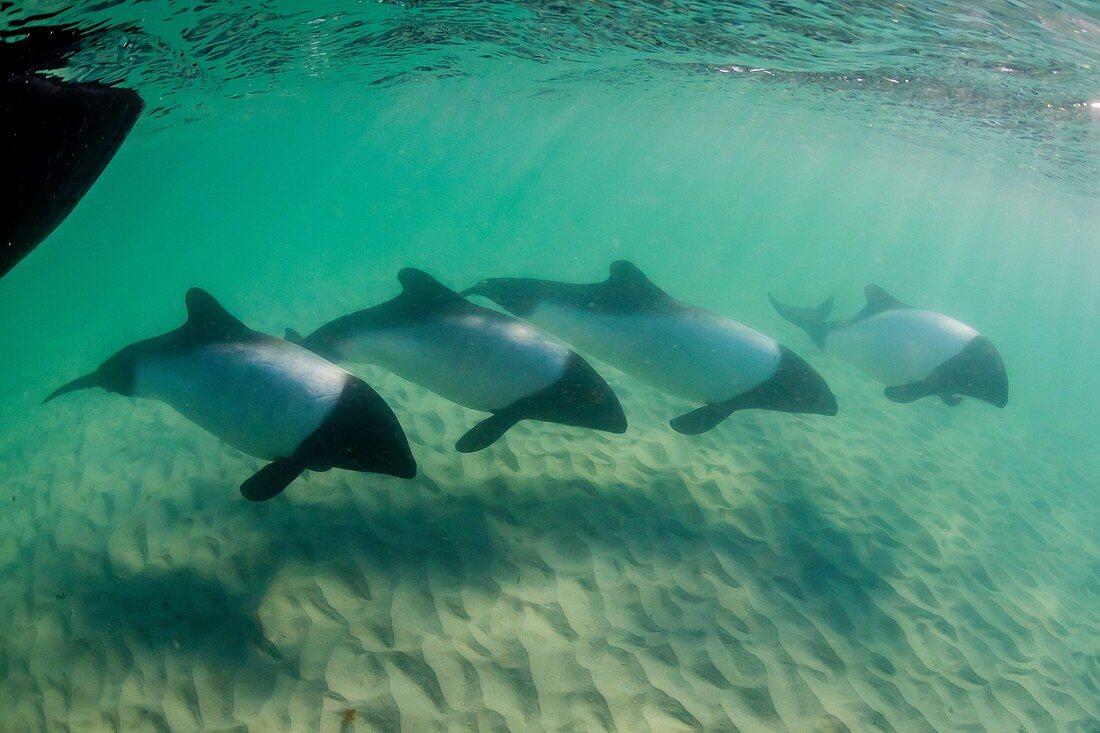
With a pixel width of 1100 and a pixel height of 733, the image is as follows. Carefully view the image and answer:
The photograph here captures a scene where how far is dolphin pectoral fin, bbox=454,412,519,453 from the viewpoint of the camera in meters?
5.63

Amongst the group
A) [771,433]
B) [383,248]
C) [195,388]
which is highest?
[195,388]

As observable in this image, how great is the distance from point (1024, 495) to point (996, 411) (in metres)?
7.23

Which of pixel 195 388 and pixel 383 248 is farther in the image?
pixel 383 248

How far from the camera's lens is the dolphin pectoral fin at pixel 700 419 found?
21.8 ft

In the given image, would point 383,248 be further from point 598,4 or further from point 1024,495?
point 1024,495

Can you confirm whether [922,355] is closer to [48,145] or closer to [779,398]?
[779,398]

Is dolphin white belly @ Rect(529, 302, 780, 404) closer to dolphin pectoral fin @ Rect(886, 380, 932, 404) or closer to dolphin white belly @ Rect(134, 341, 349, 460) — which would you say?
dolphin pectoral fin @ Rect(886, 380, 932, 404)

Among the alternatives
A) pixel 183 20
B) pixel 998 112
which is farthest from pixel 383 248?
pixel 998 112

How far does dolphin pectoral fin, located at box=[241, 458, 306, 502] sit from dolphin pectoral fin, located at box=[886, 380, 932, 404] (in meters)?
7.64

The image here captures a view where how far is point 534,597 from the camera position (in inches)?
212

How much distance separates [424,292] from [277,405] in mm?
1916

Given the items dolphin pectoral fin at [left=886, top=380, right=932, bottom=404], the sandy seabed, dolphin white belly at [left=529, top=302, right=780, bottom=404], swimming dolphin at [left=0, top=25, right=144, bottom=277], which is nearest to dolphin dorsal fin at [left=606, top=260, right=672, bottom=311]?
dolphin white belly at [left=529, top=302, right=780, bottom=404]

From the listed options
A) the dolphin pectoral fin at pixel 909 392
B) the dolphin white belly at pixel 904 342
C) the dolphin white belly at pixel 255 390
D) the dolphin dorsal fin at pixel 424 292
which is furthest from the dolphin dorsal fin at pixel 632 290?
the dolphin white belly at pixel 904 342

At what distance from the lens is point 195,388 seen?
5.36 metres
